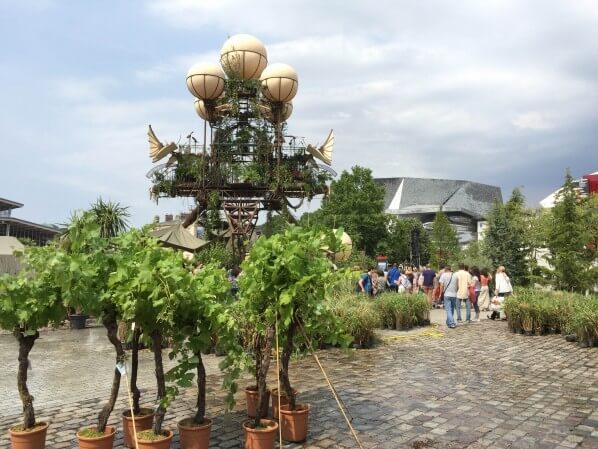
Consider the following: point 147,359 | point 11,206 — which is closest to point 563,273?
point 147,359

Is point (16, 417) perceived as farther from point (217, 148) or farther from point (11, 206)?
point (11, 206)

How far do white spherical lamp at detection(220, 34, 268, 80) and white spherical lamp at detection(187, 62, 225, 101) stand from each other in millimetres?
1049

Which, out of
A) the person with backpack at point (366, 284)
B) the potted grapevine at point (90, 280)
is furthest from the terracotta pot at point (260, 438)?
the person with backpack at point (366, 284)

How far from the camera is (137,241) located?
5324 millimetres

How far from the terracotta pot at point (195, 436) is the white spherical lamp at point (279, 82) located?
22.4m

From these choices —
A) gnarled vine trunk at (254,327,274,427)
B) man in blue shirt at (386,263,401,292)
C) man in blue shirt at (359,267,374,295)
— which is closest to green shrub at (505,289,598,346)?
man in blue shirt at (359,267,374,295)

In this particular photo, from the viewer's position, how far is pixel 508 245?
27.3 meters

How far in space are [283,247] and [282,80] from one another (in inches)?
863

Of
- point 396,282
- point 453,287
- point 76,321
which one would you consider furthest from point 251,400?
point 396,282

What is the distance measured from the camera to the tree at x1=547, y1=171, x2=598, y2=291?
18578 millimetres

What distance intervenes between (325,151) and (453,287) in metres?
14.5

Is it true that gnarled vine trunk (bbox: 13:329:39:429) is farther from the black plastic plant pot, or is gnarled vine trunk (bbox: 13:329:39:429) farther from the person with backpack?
the person with backpack

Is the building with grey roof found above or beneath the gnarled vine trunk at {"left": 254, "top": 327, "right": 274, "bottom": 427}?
above

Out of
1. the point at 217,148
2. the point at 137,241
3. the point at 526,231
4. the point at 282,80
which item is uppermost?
the point at 282,80
